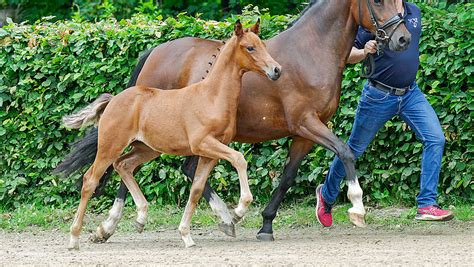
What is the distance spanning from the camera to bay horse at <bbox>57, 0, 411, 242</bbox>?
8.20 metres

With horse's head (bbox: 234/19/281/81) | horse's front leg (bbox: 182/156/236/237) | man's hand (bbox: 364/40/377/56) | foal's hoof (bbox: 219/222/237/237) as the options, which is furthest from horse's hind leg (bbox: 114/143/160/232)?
man's hand (bbox: 364/40/377/56)

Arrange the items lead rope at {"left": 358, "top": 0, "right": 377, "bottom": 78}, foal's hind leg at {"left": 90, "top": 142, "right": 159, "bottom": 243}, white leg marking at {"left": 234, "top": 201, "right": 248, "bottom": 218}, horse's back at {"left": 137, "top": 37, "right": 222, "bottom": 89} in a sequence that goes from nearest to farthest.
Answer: white leg marking at {"left": 234, "top": 201, "right": 248, "bottom": 218} → lead rope at {"left": 358, "top": 0, "right": 377, "bottom": 78} → foal's hind leg at {"left": 90, "top": 142, "right": 159, "bottom": 243} → horse's back at {"left": 137, "top": 37, "right": 222, "bottom": 89}

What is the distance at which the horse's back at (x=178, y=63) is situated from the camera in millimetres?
9094

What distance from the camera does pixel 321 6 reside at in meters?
8.63

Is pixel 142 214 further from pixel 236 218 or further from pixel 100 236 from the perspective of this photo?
pixel 236 218

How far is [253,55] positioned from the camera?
7.98 m

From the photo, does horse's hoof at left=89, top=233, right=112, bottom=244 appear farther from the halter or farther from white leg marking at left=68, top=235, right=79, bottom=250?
the halter

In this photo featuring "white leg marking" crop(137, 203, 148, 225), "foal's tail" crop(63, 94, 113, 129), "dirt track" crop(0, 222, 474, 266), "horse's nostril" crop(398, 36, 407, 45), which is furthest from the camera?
"white leg marking" crop(137, 203, 148, 225)

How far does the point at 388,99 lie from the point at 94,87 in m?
3.64

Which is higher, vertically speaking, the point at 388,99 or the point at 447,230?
the point at 388,99

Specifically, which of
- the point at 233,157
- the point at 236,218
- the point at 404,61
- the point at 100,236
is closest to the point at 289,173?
the point at 236,218

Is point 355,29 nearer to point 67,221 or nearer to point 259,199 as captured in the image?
point 259,199

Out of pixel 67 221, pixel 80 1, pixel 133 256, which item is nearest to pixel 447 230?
pixel 133 256

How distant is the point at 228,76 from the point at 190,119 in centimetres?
47
